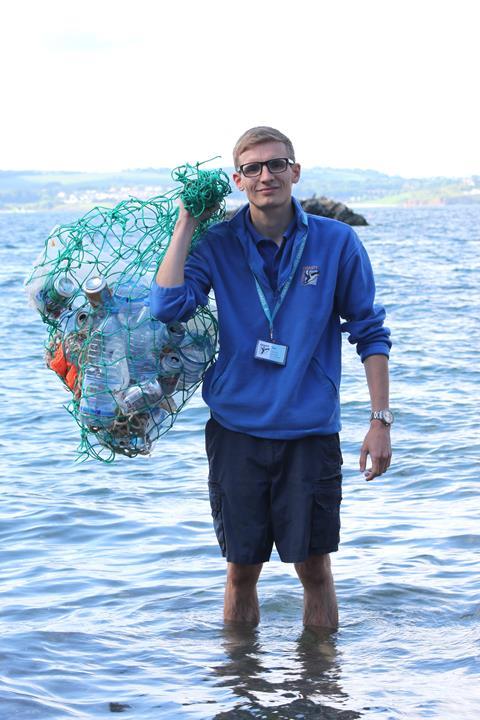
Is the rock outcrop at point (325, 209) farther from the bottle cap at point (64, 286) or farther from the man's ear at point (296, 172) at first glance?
the man's ear at point (296, 172)

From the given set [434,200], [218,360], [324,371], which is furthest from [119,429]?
[434,200]

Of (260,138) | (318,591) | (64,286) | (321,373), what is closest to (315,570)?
(318,591)

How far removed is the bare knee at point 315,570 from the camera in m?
4.89

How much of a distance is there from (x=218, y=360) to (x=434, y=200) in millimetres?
199757

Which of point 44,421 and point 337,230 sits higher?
point 337,230

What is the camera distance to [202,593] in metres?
6.16

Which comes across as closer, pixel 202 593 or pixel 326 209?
pixel 202 593

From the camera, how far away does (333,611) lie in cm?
523

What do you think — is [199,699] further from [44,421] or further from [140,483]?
[44,421]

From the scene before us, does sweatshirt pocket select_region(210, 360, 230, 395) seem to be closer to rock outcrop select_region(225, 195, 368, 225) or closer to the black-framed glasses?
the black-framed glasses

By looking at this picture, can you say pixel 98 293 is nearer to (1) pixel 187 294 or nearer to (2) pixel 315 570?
(1) pixel 187 294

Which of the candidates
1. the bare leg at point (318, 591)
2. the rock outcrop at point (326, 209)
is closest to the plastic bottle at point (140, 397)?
the bare leg at point (318, 591)

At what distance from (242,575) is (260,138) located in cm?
190

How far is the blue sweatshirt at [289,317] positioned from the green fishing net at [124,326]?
0.18 m
